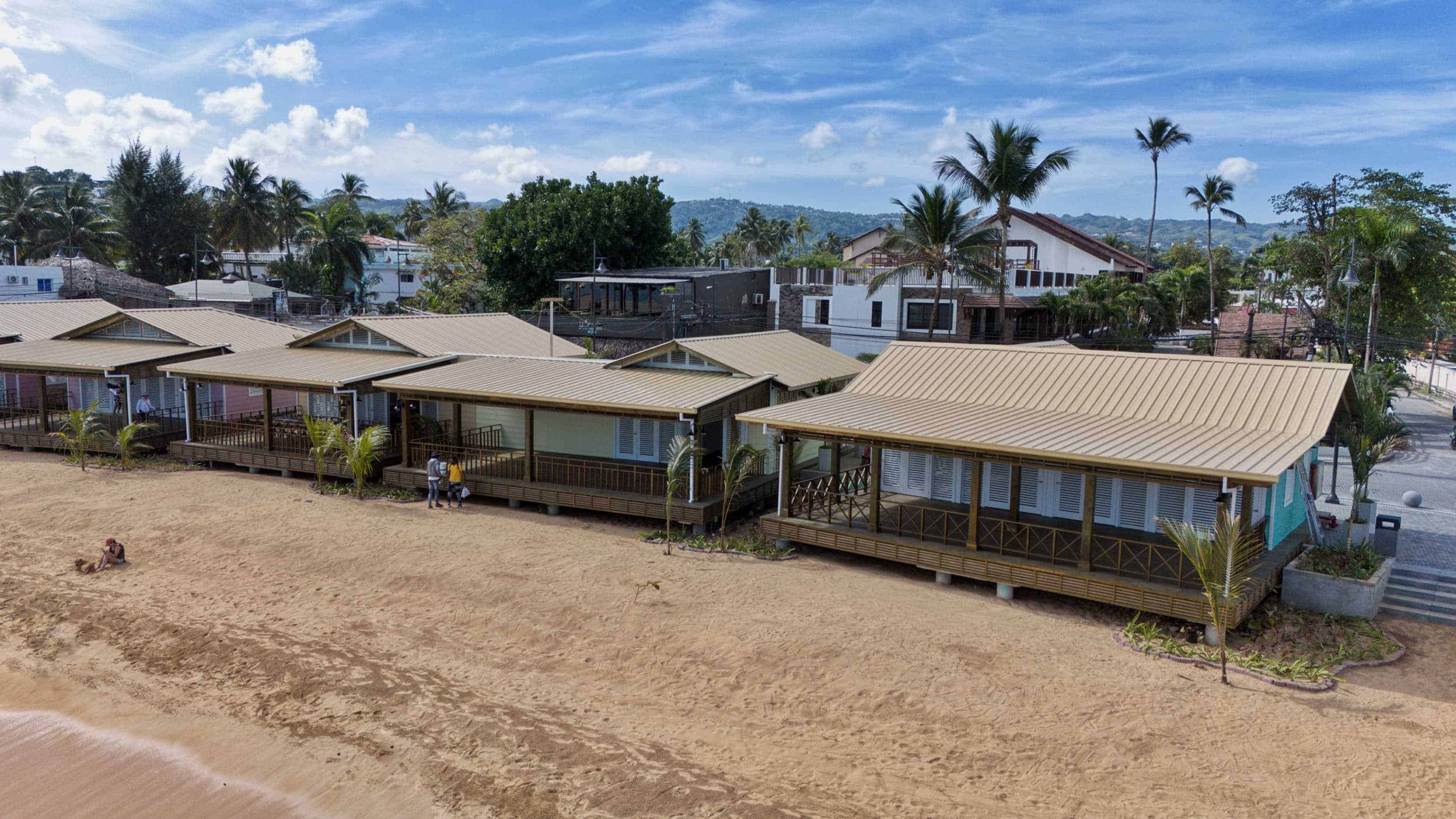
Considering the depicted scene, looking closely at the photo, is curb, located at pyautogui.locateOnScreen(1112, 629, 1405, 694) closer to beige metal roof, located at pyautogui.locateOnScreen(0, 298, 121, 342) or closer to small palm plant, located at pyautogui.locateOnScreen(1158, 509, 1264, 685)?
small palm plant, located at pyautogui.locateOnScreen(1158, 509, 1264, 685)

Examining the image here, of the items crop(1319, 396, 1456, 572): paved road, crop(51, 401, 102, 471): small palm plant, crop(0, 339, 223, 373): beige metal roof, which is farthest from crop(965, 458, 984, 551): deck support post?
crop(0, 339, 223, 373): beige metal roof

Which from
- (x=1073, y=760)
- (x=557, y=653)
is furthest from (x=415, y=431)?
(x=1073, y=760)

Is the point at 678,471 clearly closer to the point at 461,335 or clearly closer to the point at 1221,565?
the point at 1221,565

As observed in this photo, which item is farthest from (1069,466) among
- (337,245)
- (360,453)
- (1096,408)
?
(337,245)

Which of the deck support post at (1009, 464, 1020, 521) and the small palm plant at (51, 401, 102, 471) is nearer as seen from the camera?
the deck support post at (1009, 464, 1020, 521)

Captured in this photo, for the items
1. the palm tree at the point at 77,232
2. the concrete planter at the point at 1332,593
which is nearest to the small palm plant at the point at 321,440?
the concrete planter at the point at 1332,593

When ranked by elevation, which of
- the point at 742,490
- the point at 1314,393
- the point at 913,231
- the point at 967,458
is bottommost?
the point at 742,490

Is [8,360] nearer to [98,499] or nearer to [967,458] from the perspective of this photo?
[98,499]
